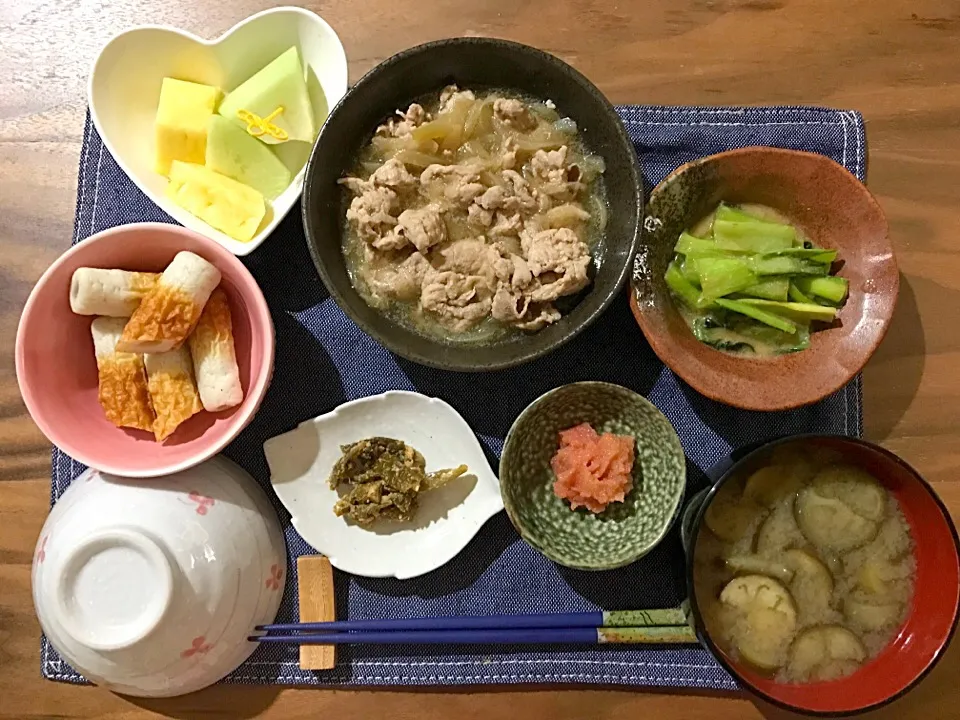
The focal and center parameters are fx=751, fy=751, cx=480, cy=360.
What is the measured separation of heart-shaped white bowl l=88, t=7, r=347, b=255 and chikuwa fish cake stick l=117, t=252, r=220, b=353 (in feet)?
0.36

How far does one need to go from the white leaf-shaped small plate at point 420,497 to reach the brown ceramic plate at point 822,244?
51 cm

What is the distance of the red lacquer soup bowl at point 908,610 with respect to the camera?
147cm

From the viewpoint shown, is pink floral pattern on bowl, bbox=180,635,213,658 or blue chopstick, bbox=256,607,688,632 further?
blue chopstick, bbox=256,607,688,632

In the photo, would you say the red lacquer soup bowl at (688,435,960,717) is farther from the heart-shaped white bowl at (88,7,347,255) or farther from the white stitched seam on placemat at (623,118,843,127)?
the heart-shaped white bowl at (88,7,347,255)

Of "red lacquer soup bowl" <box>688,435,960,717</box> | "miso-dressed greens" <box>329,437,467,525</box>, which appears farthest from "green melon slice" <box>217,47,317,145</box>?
"red lacquer soup bowl" <box>688,435,960,717</box>

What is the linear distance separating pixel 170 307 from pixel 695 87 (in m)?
1.33

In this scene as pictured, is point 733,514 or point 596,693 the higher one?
point 733,514

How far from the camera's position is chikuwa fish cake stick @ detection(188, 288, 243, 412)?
1563 mm

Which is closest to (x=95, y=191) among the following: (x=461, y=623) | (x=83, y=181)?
(x=83, y=181)

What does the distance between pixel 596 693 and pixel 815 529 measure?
2.02 ft

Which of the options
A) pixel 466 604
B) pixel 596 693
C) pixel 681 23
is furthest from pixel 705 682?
pixel 681 23

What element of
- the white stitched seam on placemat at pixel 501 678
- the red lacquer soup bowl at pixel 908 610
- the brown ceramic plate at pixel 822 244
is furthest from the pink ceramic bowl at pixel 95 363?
the red lacquer soup bowl at pixel 908 610

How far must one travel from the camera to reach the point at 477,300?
1.66 meters

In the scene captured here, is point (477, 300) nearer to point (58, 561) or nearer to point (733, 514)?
point (733, 514)
